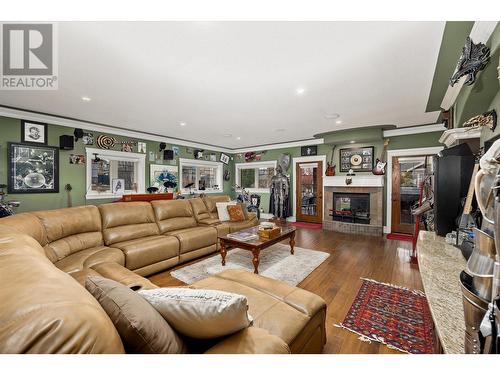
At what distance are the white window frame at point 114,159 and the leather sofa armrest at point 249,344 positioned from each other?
4.92 m

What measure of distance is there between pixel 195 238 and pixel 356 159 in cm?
456

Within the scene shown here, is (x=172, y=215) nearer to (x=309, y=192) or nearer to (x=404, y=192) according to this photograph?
(x=309, y=192)

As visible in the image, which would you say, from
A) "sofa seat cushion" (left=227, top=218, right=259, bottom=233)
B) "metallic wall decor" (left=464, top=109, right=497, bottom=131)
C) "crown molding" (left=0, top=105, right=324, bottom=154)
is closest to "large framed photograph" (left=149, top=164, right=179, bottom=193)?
"crown molding" (left=0, top=105, right=324, bottom=154)

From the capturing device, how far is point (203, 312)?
81cm

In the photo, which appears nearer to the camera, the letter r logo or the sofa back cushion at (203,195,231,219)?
the letter r logo

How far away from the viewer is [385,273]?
9.37 feet

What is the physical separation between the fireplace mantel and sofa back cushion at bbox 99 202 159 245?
446cm

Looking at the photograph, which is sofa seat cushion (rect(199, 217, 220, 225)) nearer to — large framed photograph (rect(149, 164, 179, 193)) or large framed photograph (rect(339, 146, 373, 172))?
large framed photograph (rect(149, 164, 179, 193))

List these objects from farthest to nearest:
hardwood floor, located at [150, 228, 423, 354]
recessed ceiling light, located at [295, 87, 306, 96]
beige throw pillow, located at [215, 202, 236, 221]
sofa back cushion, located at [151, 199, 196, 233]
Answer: beige throw pillow, located at [215, 202, 236, 221], sofa back cushion, located at [151, 199, 196, 233], recessed ceiling light, located at [295, 87, 306, 96], hardwood floor, located at [150, 228, 423, 354]

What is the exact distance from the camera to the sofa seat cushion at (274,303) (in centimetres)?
116

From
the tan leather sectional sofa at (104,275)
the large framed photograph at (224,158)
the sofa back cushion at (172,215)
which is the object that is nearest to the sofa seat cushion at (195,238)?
the tan leather sectional sofa at (104,275)

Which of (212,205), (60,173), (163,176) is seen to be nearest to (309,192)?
(212,205)

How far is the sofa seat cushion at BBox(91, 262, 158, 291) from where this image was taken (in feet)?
5.10

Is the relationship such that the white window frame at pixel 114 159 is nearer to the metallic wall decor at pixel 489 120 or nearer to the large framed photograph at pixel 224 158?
the large framed photograph at pixel 224 158
